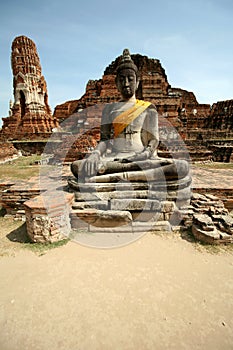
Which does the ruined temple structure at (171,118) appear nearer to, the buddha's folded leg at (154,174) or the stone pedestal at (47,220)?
the buddha's folded leg at (154,174)

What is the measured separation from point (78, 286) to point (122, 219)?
118 centimetres

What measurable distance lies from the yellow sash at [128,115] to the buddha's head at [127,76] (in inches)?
11.9

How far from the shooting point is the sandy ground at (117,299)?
1.44 metres

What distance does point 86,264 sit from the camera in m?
2.25

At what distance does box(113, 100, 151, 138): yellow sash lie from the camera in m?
3.86

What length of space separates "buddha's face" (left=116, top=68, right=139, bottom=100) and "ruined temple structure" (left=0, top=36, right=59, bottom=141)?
1648 cm

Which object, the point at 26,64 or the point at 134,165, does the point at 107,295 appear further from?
the point at 26,64

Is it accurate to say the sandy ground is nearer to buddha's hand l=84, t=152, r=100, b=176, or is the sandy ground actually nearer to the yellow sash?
A: buddha's hand l=84, t=152, r=100, b=176

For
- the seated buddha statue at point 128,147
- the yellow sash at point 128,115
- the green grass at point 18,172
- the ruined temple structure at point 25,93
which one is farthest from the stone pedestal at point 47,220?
the ruined temple structure at point 25,93

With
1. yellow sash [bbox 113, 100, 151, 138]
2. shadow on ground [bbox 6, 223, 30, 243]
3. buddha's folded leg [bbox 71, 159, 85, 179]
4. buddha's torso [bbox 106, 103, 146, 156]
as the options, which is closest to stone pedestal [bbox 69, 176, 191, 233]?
buddha's folded leg [bbox 71, 159, 85, 179]

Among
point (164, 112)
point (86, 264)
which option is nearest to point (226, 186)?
point (86, 264)

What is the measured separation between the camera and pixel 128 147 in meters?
3.93

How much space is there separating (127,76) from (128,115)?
0.74m

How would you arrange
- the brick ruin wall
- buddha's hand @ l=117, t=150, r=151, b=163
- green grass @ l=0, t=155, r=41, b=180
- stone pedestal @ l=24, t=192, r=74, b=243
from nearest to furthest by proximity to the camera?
stone pedestal @ l=24, t=192, r=74, b=243
buddha's hand @ l=117, t=150, r=151, b=163
green grass @ l=0, t=155, r=41, b=180
the brick ruin wall
